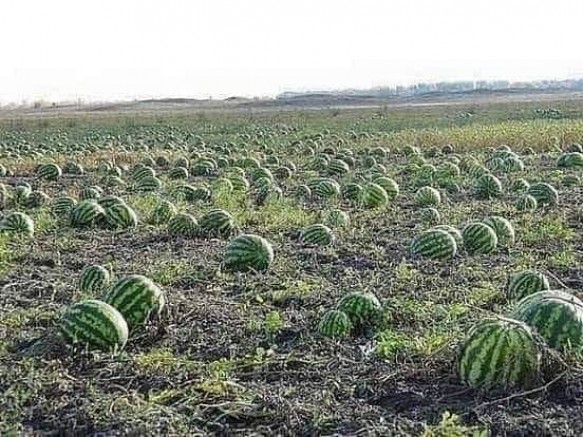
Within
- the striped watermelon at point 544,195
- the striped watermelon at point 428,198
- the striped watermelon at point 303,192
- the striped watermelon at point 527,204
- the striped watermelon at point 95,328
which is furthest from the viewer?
the striped watermelon at point 303,192

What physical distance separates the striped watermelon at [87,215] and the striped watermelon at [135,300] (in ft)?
18.2

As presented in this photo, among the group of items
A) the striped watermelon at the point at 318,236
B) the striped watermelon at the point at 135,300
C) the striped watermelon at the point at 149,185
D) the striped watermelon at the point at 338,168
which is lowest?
the striped watermelon at the point at 338,168

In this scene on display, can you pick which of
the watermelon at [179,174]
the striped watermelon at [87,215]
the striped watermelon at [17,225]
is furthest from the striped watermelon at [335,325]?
the watermelon at [179,174]

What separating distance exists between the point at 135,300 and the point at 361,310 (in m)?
1.81

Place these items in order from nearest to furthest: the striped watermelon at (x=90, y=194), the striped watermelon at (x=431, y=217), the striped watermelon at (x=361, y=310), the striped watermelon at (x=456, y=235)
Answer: the striped watermelon at (x=361, y=310) < the striped watermelon at (x=456, y=235) < the striped watermelon at (x=431, y=217) < the striped watermelon at (x=90, y=194)

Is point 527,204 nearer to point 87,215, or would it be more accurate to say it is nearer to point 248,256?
point 248,256

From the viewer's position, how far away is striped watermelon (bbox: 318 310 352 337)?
268 inches

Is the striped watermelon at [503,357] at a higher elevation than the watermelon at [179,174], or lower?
higher

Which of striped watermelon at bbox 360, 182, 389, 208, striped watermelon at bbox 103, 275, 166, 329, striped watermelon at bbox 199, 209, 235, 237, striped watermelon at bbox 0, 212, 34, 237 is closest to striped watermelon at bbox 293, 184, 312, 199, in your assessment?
striped watermelon at bbox 360, 182, 389, 208

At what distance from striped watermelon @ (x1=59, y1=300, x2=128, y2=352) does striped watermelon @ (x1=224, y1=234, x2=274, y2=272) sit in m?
2.74

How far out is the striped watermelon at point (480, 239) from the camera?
998 cm

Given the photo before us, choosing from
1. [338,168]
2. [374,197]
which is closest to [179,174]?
[338,168]

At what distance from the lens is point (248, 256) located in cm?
938

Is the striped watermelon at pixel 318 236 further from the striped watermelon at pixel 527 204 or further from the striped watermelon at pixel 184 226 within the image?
the striped watermelon at pixel 527 204
